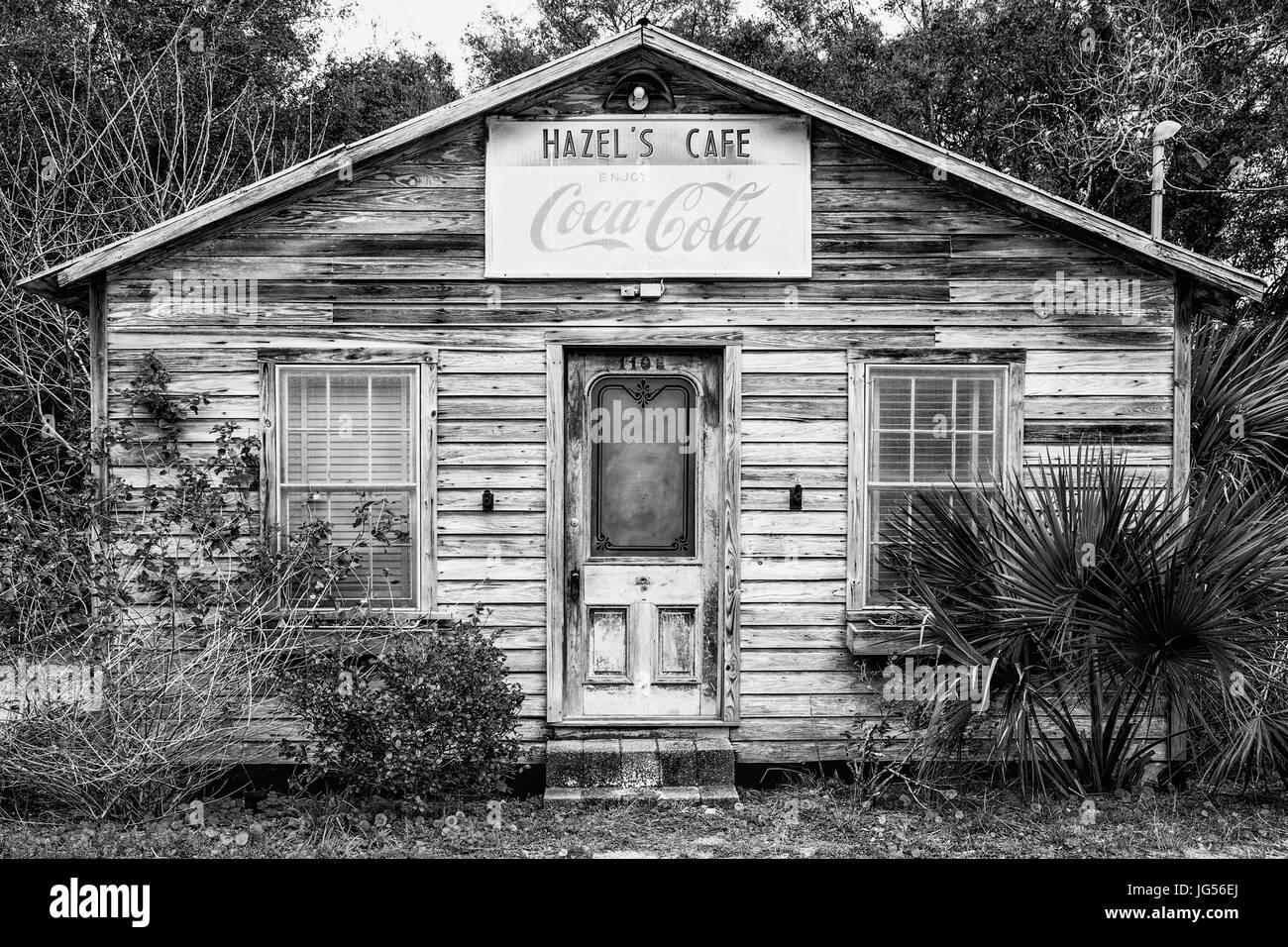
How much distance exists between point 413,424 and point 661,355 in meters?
1.63

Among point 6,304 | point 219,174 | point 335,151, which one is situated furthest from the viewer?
point 219,174

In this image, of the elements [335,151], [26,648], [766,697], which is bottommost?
[766,697]

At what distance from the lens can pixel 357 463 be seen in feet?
22.9

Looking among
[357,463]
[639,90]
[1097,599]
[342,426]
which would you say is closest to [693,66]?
[639,90]

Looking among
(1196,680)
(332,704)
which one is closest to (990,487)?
(1196,680)

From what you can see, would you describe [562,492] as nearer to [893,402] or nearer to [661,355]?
[661,355]

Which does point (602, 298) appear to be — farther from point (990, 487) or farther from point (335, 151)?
point (990, 487)

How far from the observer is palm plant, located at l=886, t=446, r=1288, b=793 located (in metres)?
5.73

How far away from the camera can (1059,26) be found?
15852 mm

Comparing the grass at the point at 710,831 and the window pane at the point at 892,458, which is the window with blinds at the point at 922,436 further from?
the grass at the point at 710,831

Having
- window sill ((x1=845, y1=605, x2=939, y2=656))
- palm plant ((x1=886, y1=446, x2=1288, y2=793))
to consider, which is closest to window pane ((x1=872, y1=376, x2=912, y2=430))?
palm plant ((x1=886, y1=446, x2=1288, y2=793))

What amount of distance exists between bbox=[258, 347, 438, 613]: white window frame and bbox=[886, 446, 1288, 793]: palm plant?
9.54 feet
